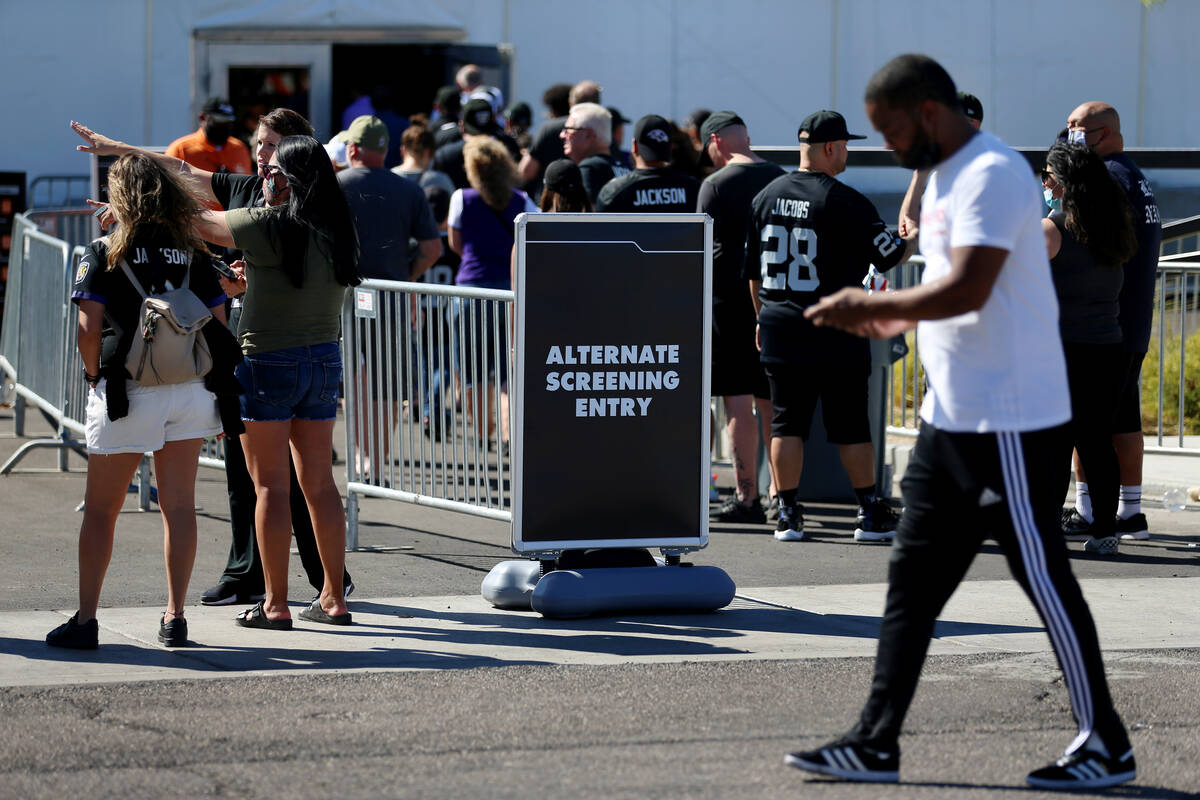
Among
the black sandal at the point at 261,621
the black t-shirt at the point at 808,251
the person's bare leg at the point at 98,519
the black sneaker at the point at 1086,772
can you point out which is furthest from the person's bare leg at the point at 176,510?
the black t-shirt at the point at 808,251

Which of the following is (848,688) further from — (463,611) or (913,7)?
(913,7)

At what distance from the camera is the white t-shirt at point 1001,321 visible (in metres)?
4.55

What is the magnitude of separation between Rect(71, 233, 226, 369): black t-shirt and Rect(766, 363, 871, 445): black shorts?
11.5ft

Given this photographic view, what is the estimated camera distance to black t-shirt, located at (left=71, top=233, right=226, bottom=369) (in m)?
6.17

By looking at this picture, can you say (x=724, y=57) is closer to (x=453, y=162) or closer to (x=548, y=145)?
(x=548, y=145)

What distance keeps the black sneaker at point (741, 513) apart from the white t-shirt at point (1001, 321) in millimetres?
4806

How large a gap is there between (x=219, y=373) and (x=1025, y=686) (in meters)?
2.91

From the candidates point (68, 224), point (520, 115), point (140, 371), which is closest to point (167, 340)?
point (140, 371)

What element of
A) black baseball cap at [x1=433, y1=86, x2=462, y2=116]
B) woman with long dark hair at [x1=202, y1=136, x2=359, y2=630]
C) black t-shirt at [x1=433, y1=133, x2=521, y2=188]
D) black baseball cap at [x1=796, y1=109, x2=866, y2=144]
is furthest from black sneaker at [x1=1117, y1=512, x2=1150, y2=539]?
black baseball cap at [x1=433, y1=86, x2=462, y2=116]

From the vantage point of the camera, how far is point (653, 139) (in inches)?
387

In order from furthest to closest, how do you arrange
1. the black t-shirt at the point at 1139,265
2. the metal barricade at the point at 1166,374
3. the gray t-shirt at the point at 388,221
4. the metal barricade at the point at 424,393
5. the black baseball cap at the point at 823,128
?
the metal barricade at the point at 1166,374, the gray t-shirt at the point at 388,221, the black baseball cap at the point at 823,128, the black t-shirt at the point at 1139,265, the metal barricade at the point at 424,393

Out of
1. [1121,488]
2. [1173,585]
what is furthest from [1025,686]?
[1121,488]

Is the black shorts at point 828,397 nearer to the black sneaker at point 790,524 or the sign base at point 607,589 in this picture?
the black sneaker at point 790,524

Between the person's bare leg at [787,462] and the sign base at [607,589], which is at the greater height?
the person's bare leg at [787,462]
